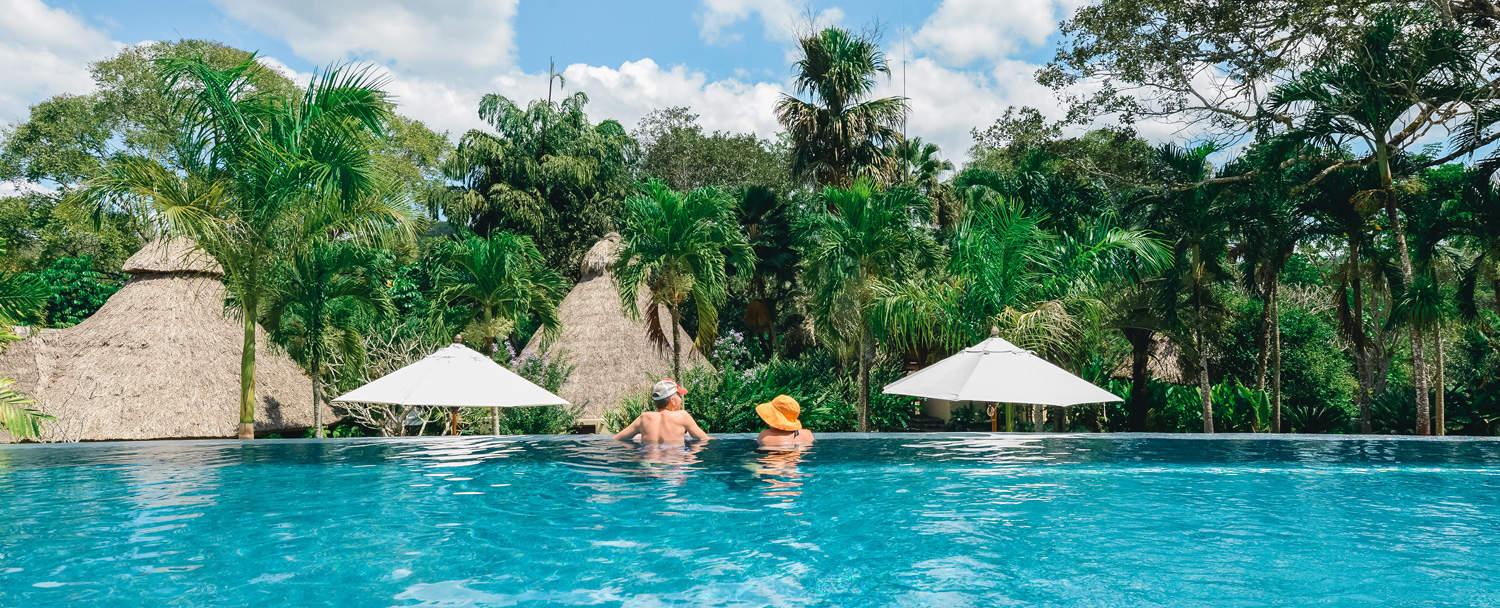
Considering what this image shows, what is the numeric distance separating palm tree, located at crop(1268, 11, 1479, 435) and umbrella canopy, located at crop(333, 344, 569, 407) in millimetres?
11253

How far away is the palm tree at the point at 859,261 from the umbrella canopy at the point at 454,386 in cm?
526

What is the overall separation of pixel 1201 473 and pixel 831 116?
1340 cm

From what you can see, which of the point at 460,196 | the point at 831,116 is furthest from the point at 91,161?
the point at 831,116

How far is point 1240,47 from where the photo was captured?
1532cm

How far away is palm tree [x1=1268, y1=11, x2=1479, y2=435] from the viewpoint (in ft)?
42.2

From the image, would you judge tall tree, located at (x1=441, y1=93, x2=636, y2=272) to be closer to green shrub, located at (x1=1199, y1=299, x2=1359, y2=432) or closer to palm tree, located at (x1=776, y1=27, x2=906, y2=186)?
palm tree, located at (x1=776, y1=27, x2=906, y2=186)

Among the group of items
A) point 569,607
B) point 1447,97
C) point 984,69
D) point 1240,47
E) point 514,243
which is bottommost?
point 569,607

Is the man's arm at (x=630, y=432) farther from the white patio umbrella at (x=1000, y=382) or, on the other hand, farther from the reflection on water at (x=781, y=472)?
the white patio umbrella at (x=1000, y=382)

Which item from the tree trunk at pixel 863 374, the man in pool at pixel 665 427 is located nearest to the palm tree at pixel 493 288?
the tree trunk at pixel 863 374

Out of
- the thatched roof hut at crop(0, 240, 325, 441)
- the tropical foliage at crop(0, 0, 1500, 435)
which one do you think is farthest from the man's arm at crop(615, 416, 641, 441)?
the thatched roof hut at crop(0, 240, 325, 441)

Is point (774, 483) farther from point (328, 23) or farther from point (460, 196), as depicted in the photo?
point (460, 196)

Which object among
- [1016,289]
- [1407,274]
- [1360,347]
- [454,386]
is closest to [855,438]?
[1016,289]

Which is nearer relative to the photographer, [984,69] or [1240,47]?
[1240,47]

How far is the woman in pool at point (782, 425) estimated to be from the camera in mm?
10039
